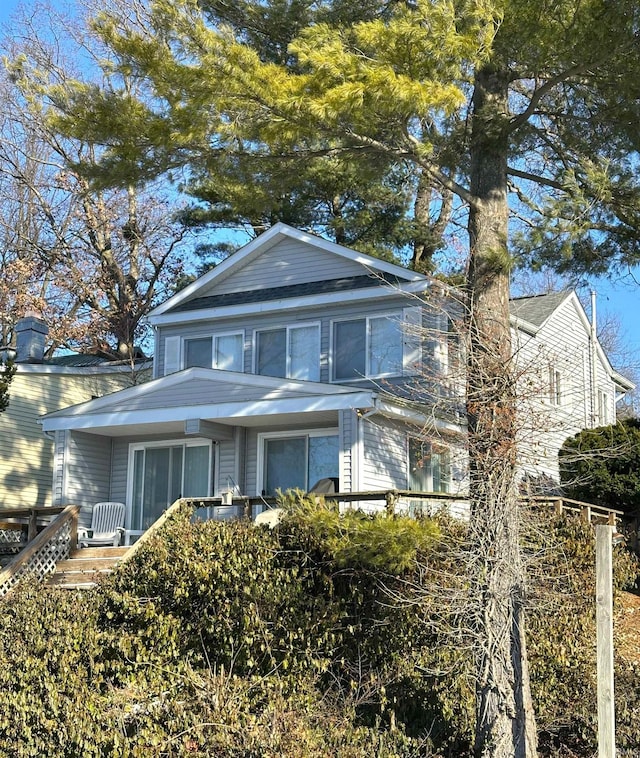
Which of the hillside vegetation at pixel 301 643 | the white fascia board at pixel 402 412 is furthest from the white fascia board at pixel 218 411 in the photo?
the hillside vegetation at pixel 301 643

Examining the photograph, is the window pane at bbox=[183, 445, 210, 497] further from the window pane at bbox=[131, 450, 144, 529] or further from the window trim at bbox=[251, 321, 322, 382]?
the window trim at bbox=[251, 321, 322, 382]

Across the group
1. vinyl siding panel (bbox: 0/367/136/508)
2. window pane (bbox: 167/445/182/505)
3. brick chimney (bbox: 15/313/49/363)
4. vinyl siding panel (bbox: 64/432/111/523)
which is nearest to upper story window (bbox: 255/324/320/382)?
window pane (bbox: 167/445/182/505)

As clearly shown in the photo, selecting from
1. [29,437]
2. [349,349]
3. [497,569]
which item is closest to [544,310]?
[349,349]

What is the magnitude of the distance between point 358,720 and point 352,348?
940cm

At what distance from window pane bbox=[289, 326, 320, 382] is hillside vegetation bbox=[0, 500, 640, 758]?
793 cm

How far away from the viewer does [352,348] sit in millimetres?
18203

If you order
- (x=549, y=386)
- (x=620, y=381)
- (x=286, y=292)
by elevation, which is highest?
(x=286, y=292)

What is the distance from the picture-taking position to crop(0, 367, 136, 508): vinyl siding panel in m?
21.7

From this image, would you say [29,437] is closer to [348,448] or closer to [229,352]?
[229,352]

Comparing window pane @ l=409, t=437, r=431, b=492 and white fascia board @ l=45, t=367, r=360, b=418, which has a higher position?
white fascia board @ l=45, t=367, r=360, b=418

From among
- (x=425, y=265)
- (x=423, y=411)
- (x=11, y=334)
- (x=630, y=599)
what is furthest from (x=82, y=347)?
(x=630, y=599)

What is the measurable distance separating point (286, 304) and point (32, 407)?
23.8ft

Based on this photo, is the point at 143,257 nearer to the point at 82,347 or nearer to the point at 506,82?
the point at 82,347

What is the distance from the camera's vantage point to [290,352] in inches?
742
